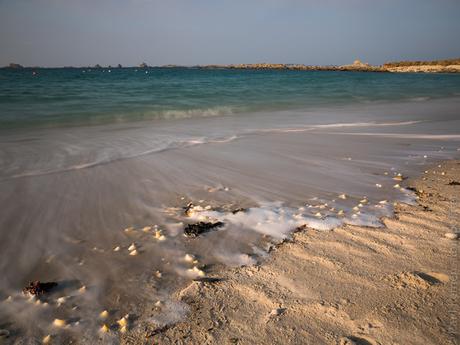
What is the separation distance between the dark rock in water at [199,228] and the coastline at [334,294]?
0.64 m

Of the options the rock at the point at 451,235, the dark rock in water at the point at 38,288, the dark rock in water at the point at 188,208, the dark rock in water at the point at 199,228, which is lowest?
the dark rock in water at the point at 38,288

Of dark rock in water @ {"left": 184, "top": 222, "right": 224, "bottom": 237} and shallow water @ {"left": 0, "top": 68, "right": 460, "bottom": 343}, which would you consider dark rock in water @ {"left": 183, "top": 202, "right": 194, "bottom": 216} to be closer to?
shallow water @ {"left": 0, "top": 68, "right": 460, "bottom": 343}

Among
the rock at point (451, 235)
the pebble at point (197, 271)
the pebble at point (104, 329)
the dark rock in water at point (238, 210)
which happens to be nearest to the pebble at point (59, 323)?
the pebble at point (104, 329)

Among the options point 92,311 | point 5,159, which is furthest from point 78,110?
point 92,311

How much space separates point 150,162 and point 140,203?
5.89 feet

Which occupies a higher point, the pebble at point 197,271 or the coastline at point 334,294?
the coastline at point 334,294

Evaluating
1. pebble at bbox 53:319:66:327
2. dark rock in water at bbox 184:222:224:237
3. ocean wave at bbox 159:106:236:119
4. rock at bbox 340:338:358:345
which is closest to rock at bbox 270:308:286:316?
rock at bbox 340:338:358:345

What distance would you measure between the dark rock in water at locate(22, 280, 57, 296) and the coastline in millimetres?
888

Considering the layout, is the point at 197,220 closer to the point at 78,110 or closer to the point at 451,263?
the point at 451,263

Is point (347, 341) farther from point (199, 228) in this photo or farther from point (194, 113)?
point (194, 113)

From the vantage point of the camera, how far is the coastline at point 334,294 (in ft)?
5.97

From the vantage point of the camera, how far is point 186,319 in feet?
6.52

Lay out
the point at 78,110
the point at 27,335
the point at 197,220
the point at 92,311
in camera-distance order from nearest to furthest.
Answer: the point at 27,335 < the point at 92,311 < the point at 197,220 < the point at 78,110

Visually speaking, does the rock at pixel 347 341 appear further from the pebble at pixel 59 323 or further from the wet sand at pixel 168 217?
the pebble at pixel 59 323
